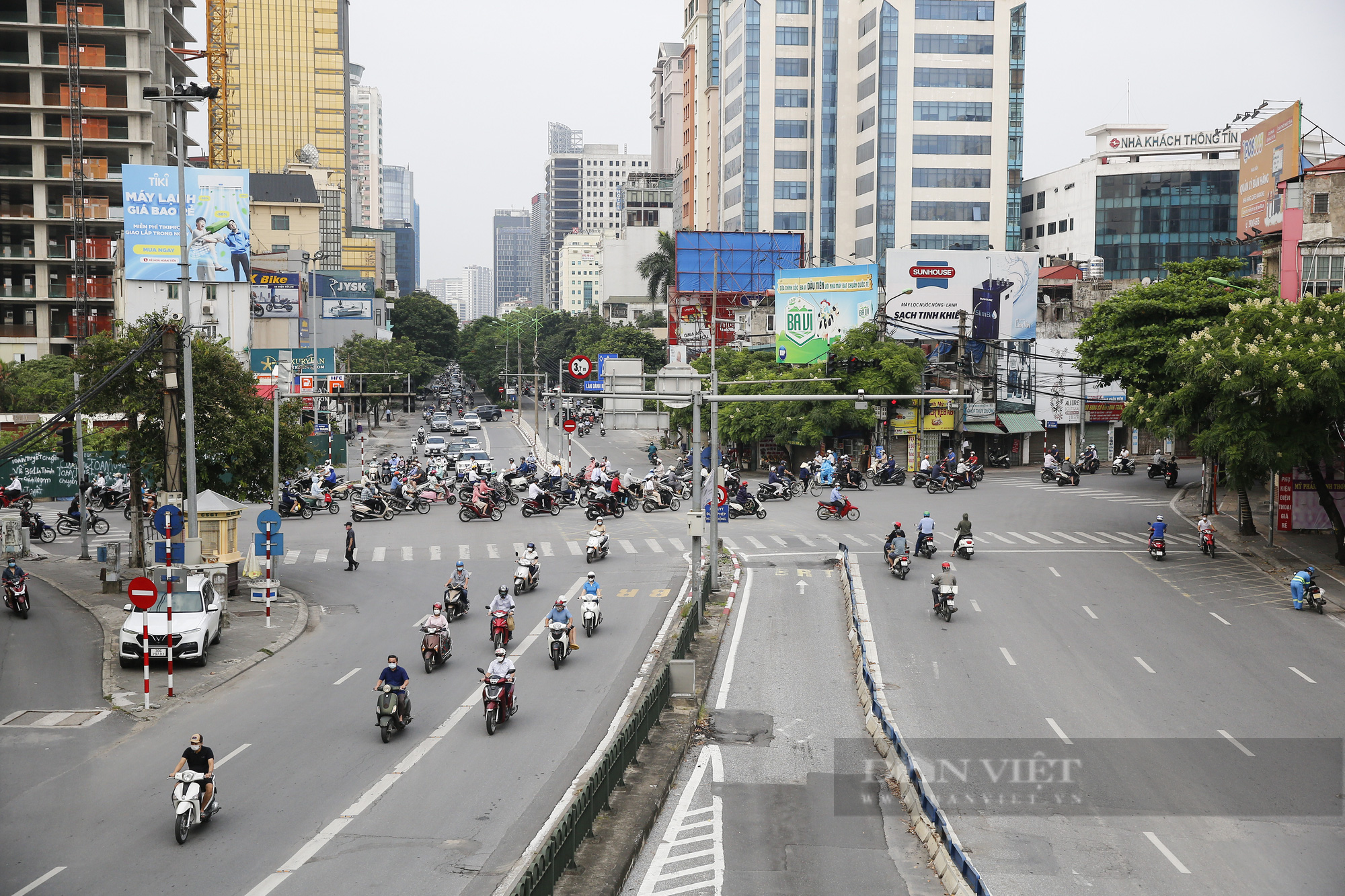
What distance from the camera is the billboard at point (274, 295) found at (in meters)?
79.9

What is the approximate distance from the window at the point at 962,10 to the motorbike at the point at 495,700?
8778 cm

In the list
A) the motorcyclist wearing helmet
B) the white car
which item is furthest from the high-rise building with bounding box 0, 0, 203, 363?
the motorcyclist wearing helmet

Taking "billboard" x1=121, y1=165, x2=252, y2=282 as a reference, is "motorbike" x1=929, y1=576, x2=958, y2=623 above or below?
below

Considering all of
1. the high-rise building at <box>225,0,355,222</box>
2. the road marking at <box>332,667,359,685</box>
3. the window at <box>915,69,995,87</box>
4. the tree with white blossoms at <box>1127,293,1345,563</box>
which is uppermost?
the high-rise building at <box>225,0,355,222</box>

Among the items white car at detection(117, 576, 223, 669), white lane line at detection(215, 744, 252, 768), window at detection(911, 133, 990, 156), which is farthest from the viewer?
window at detection(911, 133, 990, 156)

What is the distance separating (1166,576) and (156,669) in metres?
26.2

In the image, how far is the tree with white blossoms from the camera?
2920cm

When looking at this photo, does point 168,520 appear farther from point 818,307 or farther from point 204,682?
point 818,307

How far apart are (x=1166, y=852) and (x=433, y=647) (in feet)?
43.6

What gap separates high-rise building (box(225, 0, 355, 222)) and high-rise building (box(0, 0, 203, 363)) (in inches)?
2668

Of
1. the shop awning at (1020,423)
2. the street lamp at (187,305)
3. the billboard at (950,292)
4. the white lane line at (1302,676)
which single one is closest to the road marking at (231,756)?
the street lamp at (187,305)

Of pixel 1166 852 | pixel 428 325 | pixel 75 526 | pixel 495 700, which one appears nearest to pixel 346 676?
pixel 495 700

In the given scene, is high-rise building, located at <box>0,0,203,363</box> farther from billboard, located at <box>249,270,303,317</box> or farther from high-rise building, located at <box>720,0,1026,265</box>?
high-rise building, located at <box>720,0,1026,265</box>

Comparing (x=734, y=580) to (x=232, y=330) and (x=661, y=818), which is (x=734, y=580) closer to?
(x=661, y=818)
